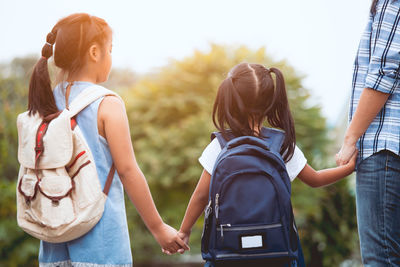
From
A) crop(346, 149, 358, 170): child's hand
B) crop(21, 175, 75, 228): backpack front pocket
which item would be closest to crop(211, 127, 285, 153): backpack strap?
crop(346, 149, 358, 170): child's hand

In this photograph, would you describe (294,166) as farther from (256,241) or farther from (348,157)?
(256,241)

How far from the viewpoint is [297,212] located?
5.47 meters

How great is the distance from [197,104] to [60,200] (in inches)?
152

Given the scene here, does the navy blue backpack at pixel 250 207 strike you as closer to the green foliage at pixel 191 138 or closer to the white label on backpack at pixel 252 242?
the white label on backpack at pixel 252 242

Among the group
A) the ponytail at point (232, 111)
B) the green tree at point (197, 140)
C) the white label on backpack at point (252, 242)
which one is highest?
the ponytail at point (232, 111)

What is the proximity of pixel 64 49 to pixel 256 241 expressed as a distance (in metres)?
1.22

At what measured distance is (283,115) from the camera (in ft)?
7.14

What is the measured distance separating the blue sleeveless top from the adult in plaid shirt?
41.8 inches

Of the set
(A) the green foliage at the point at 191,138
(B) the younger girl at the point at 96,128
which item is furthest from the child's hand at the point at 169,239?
(A) the green foliage at the point at 191,138

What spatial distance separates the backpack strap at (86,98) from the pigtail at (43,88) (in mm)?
102

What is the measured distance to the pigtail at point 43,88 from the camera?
2.03m

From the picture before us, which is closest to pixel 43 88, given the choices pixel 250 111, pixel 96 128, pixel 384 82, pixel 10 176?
pixel 96 128

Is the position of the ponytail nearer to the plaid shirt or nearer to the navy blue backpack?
the navy blue backpack

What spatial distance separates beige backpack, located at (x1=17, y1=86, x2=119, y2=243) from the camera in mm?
1878
